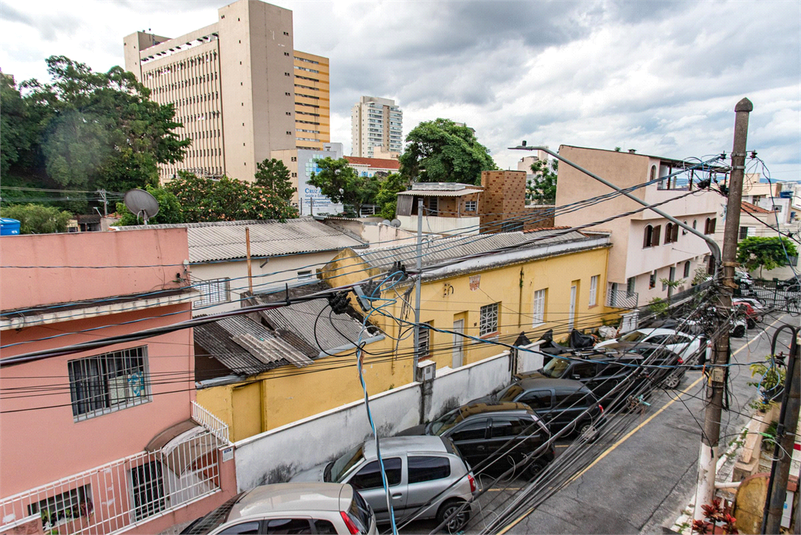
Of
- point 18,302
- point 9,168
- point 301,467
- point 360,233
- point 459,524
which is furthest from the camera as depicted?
point 360,233

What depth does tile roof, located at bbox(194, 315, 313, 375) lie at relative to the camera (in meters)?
10.2

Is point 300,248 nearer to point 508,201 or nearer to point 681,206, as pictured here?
point 508,201

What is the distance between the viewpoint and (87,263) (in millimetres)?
8117

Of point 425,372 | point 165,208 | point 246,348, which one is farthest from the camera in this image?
point 165,208

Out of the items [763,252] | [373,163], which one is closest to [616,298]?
[763,252]

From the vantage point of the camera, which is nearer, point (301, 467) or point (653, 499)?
→ point (653, 499)

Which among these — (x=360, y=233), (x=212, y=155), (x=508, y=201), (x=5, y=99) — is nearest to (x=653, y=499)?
(x=508, y=201)

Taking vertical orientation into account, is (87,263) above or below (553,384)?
above

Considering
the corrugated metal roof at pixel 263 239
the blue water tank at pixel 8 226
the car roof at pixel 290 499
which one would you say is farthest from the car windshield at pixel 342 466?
the corrugated metal roof at pixel 263 239

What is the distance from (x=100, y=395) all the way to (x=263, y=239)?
47.5 feet

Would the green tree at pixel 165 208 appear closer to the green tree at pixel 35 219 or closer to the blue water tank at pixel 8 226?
the green tree at pixel 35 219

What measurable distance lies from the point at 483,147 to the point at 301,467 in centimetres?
3698

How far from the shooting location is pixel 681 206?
22688 mm

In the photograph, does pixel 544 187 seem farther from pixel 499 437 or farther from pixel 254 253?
pixel 499 437
